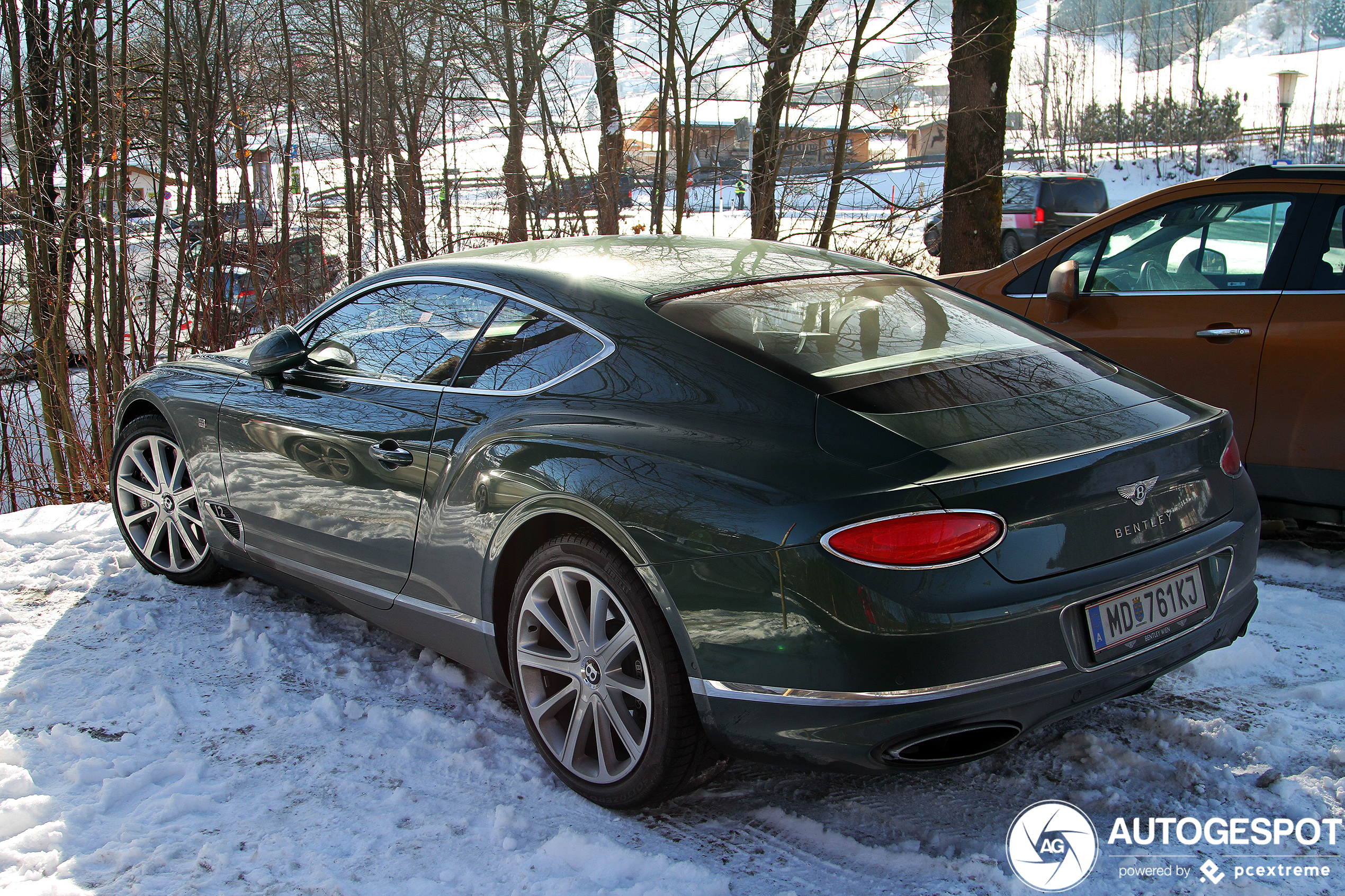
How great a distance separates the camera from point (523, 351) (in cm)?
307

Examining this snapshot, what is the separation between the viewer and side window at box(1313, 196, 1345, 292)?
4.33 meters

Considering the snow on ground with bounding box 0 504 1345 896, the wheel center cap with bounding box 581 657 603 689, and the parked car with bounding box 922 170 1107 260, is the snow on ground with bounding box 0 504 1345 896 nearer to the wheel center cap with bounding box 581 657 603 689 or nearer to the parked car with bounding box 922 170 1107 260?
the wheel center cap with bounding box 581 657 603 689

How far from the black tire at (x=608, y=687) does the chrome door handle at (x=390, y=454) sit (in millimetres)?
607

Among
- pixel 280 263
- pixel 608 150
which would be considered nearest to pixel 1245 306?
pixel 608 150

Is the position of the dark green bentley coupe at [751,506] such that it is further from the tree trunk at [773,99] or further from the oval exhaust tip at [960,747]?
the tree trunk at [773,99]

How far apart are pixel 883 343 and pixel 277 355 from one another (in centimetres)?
229

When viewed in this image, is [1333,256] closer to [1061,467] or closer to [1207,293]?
[1207,293]

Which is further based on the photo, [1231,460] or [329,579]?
[329,579]

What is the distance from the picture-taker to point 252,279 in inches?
388

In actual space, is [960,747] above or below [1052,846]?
above

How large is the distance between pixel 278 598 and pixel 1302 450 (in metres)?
4.38

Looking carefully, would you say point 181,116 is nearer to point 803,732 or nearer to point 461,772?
point 461,772

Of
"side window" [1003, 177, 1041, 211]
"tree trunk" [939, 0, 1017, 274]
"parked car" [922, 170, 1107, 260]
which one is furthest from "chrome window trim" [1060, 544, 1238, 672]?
"side window" [1003, 177, 1041, 211]

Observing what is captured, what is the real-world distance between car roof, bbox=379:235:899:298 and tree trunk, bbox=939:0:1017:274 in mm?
5729
